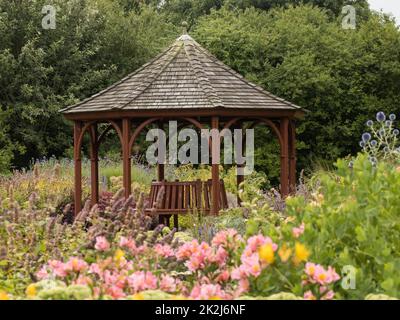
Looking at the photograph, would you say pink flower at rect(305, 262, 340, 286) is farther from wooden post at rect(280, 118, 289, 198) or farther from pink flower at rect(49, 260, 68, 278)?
wooden post at rect(280, 118, 289, 198)

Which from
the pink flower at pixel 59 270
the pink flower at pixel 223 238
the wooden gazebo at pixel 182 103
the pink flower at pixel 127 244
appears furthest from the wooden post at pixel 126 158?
the pink flower at pixel 59 270

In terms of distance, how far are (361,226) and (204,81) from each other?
818cm

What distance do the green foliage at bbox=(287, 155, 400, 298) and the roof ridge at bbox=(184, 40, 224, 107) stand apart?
21.8 feet

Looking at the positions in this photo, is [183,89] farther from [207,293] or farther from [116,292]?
[207,293]

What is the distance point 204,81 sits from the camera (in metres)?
12.4

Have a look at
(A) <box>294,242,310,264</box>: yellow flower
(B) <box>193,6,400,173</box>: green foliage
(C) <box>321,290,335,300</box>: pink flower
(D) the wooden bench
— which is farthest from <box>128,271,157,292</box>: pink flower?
(B) <box>193,6,400,173</box>: green foliage

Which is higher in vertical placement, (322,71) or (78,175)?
(322,71)

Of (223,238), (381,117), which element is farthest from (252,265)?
(381,117)

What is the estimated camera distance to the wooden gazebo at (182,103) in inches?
463

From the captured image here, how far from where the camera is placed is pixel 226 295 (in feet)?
13.2

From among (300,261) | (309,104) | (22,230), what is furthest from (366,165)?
(309,104)

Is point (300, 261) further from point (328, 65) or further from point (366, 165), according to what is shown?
point (328, 65)

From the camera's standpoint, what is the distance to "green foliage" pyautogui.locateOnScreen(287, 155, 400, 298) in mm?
4076
